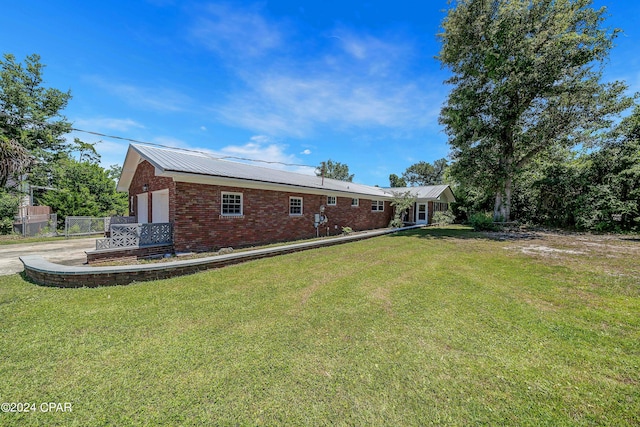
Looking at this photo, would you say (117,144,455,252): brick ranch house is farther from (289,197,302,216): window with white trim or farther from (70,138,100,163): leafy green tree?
(70,138,100,163): leafy green tree

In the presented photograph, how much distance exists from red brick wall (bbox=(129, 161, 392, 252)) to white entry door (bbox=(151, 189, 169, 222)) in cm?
28

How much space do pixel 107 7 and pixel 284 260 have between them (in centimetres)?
1138

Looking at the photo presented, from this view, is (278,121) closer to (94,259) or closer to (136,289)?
(94,259)

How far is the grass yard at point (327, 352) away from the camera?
7.48ft

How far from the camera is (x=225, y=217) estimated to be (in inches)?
389

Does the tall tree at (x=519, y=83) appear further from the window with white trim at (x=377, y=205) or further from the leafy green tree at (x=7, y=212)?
the leafy green tree at (x=7, y=212)

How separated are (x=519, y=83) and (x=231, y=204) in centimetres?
1811

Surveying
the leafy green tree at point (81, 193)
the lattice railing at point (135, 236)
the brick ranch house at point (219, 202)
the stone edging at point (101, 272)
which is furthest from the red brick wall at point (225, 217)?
the leafy green tree at point (81, 193)

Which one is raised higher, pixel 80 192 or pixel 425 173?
pixel 425 173

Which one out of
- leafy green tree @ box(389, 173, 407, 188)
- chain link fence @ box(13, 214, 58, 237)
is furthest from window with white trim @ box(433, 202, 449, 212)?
leafy green tree @ box(389, 173, 407, 188)

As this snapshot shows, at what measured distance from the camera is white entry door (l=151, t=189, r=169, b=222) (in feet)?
33.6

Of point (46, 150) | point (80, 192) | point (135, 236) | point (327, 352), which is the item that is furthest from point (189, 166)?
point (46, 150)

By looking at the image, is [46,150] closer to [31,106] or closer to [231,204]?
[31,106]

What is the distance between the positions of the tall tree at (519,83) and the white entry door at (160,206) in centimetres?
1757
